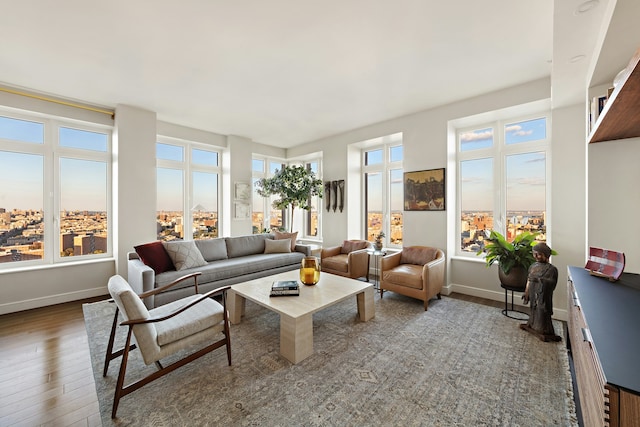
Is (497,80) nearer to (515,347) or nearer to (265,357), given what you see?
(515,347)

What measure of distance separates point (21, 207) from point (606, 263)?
21.7 ft

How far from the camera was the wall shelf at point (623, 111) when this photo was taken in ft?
4.18

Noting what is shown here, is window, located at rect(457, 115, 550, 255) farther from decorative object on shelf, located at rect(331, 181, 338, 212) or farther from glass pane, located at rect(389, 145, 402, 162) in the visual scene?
decorative object on shelf, located at rect(331, 181, 338, 212)

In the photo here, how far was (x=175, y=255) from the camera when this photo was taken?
3.63 metres

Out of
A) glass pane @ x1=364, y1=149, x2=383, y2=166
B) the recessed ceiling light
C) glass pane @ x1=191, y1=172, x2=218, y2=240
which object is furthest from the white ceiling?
glass pane @ x1=191, y1=172, x2=218, y2=240

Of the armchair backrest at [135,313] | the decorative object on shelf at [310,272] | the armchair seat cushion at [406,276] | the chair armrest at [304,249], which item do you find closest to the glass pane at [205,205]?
the chair armrest at [304,249]

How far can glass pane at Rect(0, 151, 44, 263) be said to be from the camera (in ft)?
11.6

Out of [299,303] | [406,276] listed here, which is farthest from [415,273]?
[299,303]

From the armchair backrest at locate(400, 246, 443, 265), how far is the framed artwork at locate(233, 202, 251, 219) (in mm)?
3420

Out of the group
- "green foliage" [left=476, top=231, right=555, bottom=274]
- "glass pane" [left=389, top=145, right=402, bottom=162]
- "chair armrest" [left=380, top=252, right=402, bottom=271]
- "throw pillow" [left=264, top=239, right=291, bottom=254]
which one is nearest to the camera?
"green foliage" [left=476, top=231, right=555, bottom=274]

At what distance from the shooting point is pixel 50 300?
3646 millimetres

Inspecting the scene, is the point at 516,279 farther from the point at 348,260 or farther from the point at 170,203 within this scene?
the point at 170,203

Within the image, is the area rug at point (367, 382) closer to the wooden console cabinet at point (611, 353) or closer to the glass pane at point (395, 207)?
the wooden console cabinet at point (611, 353)

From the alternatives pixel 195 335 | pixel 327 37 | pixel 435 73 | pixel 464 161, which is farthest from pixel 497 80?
pixel 195 335
